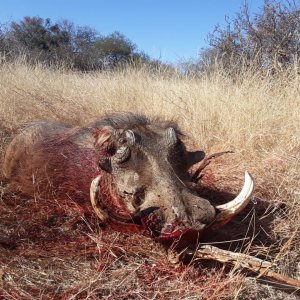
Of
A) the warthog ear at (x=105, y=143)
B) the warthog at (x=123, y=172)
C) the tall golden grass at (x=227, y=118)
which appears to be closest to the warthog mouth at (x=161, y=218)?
the warthog at (x=123, y=172)

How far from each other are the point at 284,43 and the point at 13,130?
553 centimetres

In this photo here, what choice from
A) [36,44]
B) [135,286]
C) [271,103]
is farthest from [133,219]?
[36,44]

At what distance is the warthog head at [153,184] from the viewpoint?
2139 millimetres

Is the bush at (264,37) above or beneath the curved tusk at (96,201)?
above

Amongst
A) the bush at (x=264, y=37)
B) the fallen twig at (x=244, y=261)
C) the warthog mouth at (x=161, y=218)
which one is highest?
the bush at (x=264, y=37)

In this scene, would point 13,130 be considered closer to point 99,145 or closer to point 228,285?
point 99,145

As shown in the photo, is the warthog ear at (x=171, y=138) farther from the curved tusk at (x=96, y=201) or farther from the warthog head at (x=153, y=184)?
the curved tusk at (x=96, y=201)

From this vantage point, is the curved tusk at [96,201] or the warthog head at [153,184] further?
the curved tusk at [96,201]

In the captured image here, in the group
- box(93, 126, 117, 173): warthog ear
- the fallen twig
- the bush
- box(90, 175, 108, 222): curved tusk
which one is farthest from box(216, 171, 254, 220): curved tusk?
the bush

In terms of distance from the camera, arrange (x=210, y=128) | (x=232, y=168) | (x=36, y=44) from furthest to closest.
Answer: (x=36, y=44) → (x=210, y=128) → (x=232, y=168)

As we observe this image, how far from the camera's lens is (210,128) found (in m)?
4.64

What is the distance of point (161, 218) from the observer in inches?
83.8

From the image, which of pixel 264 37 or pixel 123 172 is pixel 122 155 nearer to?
pixel 123 172

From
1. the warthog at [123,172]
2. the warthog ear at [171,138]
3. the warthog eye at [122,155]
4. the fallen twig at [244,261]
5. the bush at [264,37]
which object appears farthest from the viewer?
the bush at [264,37]
